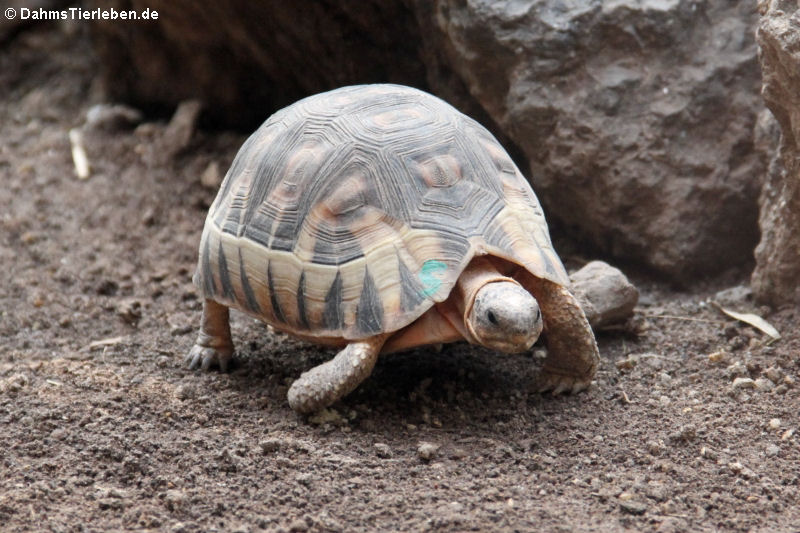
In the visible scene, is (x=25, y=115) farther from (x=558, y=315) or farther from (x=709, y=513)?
(x=709, y=513)

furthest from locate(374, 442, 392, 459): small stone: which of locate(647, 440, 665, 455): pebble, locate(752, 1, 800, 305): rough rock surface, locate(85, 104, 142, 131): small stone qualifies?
locate(85, 104, 142, 131): small stone

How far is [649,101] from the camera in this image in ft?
14.5

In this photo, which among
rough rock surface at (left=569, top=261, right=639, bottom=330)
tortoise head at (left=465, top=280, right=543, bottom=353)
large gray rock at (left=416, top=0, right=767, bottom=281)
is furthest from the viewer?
large gray rock at (left=416, top=0, right=767, bottom=281)

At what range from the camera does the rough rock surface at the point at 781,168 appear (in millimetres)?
3398

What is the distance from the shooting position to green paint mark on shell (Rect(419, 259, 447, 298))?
3.13m

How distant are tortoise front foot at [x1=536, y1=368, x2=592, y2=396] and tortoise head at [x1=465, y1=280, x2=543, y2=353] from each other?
53cm

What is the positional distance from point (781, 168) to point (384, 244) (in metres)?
1.86

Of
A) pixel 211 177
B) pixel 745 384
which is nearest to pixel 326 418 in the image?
pixel 745 384

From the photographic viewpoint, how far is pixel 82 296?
4.69 m

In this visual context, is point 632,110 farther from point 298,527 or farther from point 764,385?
point 298,527

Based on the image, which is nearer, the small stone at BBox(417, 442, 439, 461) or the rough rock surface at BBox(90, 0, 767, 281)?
the small stone at BBox(417, 442, 439, 461)

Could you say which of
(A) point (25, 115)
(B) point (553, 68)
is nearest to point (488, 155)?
(B) point (553, 68)

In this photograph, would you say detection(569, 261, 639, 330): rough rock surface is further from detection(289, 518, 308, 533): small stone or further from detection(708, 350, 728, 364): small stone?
detection(289, 518, 308, 533): small stone

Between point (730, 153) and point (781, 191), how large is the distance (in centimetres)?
52
